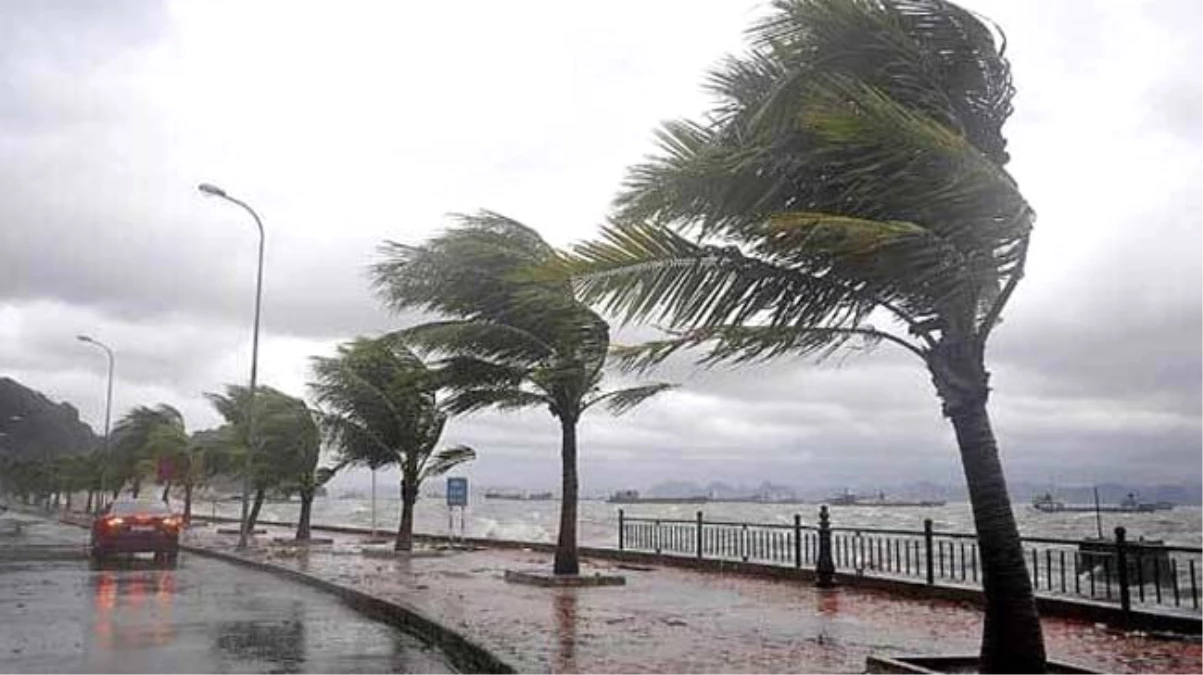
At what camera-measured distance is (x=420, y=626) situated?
516 inches

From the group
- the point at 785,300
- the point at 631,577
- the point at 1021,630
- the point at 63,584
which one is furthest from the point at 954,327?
the point at 63,584

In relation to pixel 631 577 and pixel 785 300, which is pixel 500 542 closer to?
pixel 631 577

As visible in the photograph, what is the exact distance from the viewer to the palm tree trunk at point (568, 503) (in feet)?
62.5

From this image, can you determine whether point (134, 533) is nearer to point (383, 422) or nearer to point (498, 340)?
point (383, 422)

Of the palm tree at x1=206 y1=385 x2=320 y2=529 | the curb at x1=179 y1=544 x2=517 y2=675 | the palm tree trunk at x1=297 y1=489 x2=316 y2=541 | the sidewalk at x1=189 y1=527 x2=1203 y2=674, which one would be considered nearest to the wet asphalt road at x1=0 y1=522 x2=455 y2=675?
the curb at x1=179 y1=544 x2=517 y2=675

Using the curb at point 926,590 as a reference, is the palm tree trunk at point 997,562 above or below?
above

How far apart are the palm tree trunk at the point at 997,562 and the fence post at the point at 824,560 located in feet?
31.9

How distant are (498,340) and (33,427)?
16436 centimetres

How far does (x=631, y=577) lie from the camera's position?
20.4 m

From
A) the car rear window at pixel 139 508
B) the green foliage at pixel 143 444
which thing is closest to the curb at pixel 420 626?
the car rear window at pixel 139 508

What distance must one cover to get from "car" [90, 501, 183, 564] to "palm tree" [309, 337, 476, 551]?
4.71 m

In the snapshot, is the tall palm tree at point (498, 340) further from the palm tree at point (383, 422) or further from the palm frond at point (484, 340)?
the palm tree at point (383, 422)

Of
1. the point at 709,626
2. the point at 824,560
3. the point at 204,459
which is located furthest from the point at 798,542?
the point at 204,459

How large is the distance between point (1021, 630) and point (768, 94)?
436 cm
